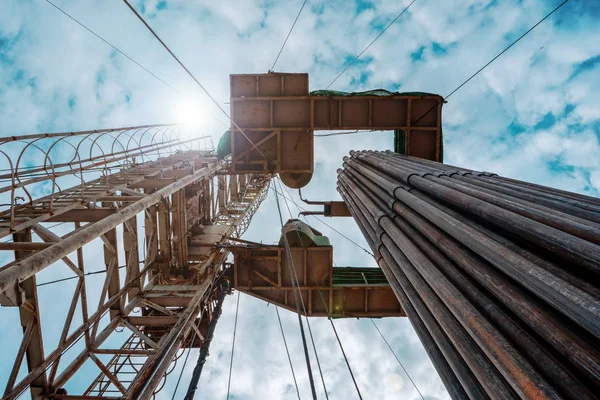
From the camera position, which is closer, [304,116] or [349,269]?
[304,116]

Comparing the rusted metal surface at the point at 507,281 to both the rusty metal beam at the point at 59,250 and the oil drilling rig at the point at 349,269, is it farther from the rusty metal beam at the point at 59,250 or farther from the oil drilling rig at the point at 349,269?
the rusty metal beam at the point at 59,250

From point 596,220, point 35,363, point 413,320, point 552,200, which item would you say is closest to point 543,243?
point 596,220

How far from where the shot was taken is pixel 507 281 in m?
2.71

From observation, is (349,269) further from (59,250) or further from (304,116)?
(59,250)

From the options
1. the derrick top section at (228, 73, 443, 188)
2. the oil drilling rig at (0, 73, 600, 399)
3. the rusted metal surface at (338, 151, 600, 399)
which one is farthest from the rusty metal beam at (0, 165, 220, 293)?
the derrick top section at (228, 73, 443, 188)

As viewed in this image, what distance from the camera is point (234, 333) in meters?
Result: 8.38

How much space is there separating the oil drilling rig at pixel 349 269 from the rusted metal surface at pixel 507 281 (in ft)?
0.05

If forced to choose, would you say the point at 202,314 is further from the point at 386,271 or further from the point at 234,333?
the point at 386,271

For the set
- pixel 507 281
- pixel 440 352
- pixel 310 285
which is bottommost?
pixel 310 285

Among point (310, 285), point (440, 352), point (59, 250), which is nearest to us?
point (440, 352)

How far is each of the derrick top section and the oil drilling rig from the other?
46 millimetres

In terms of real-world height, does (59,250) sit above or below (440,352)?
above

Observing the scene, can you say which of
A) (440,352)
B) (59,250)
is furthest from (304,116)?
(440,352)

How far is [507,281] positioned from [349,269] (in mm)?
9861
